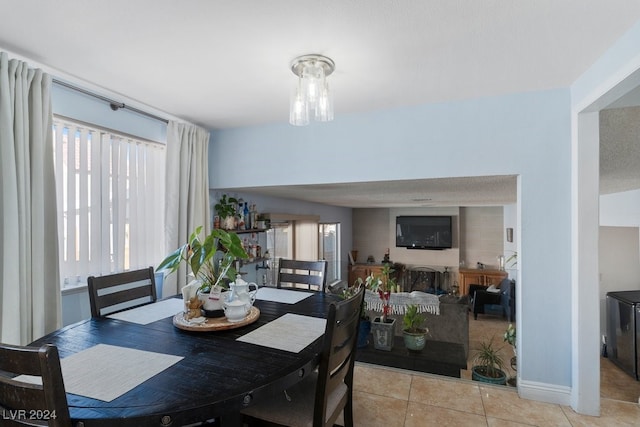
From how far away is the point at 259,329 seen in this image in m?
1.58

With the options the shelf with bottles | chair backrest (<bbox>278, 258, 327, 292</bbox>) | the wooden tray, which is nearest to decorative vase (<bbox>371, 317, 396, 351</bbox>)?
chair backrest (<bbox>278, 258, 327, 292</bbox>)

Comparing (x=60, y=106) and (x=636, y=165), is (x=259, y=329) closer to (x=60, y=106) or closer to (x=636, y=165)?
(x=60, y=106)

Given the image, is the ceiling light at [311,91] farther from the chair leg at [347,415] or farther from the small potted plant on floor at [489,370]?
the small potted plant on floor at [489,370]

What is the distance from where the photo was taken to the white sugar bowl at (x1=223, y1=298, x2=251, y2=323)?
5.32 ft

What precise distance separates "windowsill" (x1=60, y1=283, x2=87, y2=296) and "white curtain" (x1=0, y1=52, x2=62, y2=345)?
194 millimetres

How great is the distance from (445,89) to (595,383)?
2.12 m

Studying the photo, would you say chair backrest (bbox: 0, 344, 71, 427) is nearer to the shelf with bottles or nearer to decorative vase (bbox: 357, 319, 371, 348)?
the shelf with bottles

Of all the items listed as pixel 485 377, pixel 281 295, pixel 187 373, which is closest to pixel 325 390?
pixel 187 373

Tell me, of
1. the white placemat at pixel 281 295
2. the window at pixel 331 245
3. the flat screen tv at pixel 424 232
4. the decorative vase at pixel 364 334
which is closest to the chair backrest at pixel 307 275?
the white placemat at pixel 281 295

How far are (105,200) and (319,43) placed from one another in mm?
1902

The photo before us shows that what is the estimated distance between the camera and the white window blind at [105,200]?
2.13 metres

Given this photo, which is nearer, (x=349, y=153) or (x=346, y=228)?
(x=349, y=153)

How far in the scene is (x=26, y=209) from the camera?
5.87 ft

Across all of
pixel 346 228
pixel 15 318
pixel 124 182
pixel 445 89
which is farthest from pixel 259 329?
pixel 346 228
